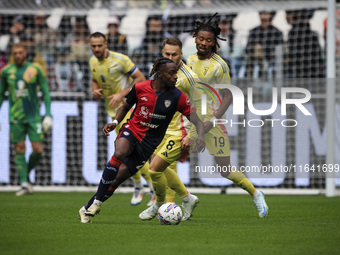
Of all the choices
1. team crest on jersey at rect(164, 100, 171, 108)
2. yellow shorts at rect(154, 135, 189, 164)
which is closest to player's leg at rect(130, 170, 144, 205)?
yellow shorts at rect(154, 135, 189, 164)

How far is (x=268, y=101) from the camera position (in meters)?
13.3

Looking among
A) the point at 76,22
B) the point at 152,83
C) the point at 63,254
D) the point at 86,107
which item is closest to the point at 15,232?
the point at 63,254

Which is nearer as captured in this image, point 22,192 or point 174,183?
point 174,183

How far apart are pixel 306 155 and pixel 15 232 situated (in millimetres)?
7520

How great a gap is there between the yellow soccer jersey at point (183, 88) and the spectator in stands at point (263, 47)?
5748 millimetres

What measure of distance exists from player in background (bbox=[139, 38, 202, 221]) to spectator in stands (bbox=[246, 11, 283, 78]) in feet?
18.6

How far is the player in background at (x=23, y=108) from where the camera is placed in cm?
1292

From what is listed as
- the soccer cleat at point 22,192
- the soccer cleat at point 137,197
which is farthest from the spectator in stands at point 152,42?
the soccer cleat at point 137,197

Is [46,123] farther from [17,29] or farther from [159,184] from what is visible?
[159,184]

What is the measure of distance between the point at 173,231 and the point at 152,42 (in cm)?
837

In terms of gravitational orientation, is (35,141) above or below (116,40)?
below

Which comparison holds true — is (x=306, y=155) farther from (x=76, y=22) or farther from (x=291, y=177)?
(x=76, y=22)

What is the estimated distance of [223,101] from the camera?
344 inches

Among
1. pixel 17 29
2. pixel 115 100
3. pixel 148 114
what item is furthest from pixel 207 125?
pixel 17 29
